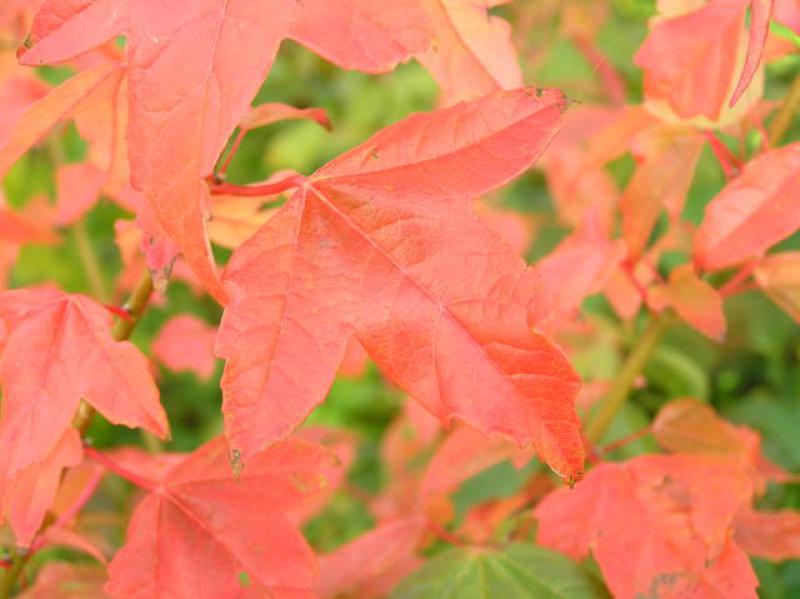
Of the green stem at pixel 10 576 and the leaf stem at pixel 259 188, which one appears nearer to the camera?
the leaf stem at pixel 259 188

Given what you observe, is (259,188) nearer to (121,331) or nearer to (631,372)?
(121,331)

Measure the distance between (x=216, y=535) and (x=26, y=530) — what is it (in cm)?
14

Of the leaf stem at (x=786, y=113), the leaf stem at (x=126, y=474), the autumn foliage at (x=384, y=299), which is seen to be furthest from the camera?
the leaf stem at (x=786, y=113)

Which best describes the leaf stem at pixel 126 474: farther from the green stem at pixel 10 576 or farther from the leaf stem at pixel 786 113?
the leaf stem at pixel 786 113

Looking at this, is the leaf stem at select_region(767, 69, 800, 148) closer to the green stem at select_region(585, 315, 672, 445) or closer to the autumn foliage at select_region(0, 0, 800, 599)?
the autumn foliage at select_region(0, 0, 800, 599)

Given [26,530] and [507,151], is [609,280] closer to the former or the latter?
[507,151]

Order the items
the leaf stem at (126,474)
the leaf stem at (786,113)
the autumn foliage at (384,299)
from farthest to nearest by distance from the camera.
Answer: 1. the leaf stem at (786,113)
2. the leaf stem at (126,474)
3. the autumn foliage at (384,299)

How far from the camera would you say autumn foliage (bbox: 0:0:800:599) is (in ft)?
1.94

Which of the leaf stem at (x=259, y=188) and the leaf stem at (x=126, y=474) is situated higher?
the leaf stem at (x=259, y=188)

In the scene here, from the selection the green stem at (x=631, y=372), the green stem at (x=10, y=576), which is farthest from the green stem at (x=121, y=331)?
the green stem at (x=631, y=372)

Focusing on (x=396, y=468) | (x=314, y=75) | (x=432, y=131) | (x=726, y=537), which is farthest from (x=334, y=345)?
(x=314, y=75)

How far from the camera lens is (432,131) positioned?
0.63m

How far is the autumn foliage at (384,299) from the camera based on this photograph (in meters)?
0.59

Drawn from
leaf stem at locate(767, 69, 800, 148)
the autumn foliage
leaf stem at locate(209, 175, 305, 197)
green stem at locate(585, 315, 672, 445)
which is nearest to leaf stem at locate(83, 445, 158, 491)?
the autumn foliage
